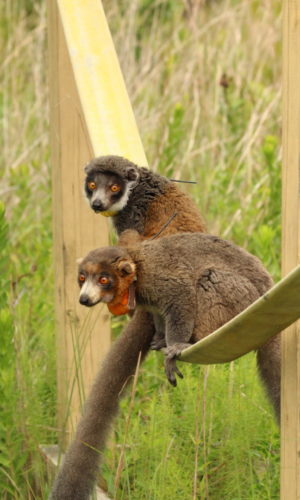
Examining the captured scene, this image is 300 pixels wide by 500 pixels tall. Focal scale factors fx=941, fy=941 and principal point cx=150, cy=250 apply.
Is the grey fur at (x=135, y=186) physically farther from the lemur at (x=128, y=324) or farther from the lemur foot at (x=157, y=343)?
the lemur foot at (x=157, y=343)

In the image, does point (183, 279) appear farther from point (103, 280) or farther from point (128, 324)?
point (128, 324)

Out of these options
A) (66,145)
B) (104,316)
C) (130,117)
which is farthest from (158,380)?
(130,117)

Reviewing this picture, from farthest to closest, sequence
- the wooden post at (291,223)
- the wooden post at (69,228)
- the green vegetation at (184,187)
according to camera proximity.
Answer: the wooden post at (69,228) < the green vegetation at (184,187) < the wooden post at (291,223)

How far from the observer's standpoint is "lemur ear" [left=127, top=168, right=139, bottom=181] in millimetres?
3348

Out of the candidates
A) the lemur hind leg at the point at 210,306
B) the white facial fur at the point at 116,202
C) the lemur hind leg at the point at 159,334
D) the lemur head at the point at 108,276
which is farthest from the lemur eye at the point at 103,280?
the white facial fur at the point at 116,202

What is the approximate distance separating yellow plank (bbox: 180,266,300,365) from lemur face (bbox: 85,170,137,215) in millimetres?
1037

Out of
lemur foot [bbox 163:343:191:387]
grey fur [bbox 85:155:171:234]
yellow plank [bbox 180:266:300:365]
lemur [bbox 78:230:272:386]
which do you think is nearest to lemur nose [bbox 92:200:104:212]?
grey fur [bbox 85:155:171:234]

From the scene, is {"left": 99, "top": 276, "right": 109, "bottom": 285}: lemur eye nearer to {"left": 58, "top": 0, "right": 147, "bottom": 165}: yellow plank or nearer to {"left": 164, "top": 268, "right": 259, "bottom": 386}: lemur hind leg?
{"left": 164, "top": 268, "right": 259, "bottom": 386}: lemur hind leg

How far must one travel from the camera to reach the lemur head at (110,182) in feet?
10.9

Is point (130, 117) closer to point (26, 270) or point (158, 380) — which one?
point (158, 380)

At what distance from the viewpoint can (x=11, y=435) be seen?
4.09 meters

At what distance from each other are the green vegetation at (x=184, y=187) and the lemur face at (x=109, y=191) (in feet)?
1.92

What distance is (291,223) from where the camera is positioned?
2182 millimetres

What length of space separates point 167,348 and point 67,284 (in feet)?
4.44
